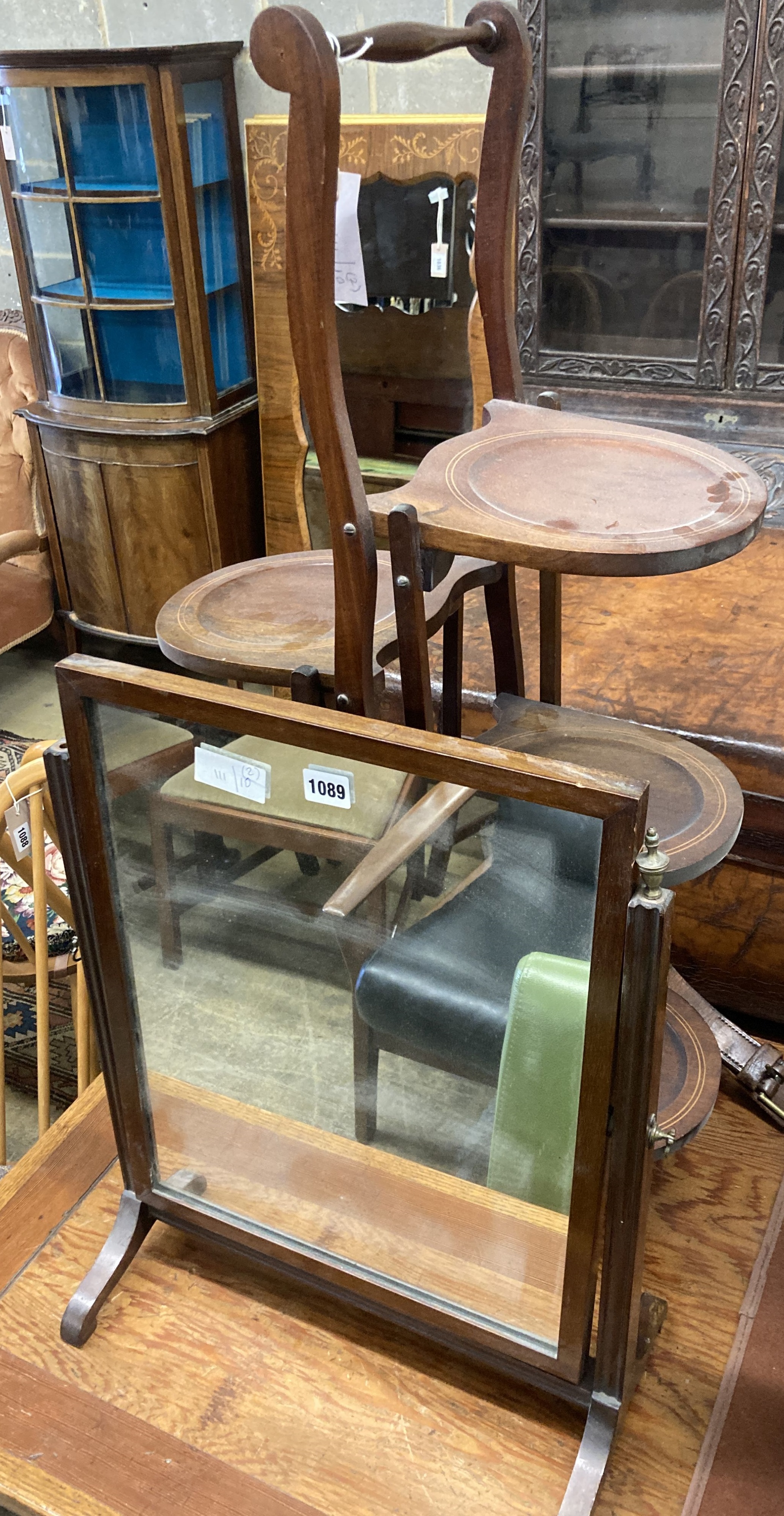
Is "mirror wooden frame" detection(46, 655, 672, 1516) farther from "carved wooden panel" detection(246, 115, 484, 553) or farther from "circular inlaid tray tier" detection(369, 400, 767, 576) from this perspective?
"carved wooden panel" detection(246, 115, 484, 553)

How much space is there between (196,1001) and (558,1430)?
1.46ft

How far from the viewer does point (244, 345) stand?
9.48 ft

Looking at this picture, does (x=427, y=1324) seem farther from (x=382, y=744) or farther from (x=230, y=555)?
(x=230, y=555)

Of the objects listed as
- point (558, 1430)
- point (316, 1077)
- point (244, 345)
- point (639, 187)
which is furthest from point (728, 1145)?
point (244, 345)

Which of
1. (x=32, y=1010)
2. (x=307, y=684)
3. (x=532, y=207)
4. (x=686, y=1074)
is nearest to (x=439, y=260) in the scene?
(x=532, y=207)

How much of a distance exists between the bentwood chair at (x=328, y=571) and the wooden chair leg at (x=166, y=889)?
0.25 m

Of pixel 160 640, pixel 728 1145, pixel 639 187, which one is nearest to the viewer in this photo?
pixel 728 1145

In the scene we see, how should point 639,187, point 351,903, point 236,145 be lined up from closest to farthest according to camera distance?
point 351,903 < point 639,187 < point 236,145

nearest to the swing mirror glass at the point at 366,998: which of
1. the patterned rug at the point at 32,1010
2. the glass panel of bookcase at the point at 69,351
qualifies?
the patterned rug at the point at 32,1010

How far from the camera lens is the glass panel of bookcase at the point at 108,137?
2.44 meters

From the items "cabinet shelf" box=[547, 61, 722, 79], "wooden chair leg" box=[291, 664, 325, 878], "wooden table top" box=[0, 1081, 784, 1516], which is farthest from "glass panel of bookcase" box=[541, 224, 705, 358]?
"wooden table top" box=[0, 1081, 784, 1516]

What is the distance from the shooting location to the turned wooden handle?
87cm

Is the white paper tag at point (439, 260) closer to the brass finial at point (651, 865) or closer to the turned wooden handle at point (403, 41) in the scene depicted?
the turned wooden handle at point (403, 41)

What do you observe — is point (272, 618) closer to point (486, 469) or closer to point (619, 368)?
point (486, 469)
